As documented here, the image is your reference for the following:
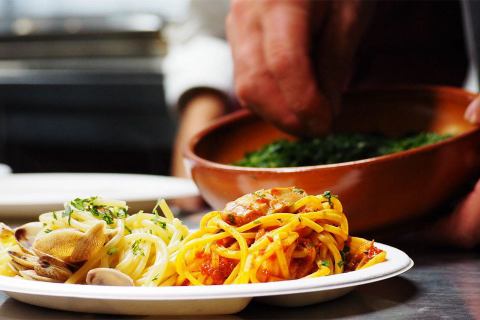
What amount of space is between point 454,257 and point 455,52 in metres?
1.39

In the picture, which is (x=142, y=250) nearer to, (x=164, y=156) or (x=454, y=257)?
(x=454, y=257)

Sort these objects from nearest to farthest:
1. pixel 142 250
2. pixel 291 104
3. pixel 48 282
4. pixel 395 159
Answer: pixel 48 282 → pixel 142 250 → pixel 395 159 → pixel 291 104

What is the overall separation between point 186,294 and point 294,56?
0.80 meters

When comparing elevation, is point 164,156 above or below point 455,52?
below

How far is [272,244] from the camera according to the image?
35.8 inches

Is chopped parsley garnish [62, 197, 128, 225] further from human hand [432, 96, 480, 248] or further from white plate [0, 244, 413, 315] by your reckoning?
human hand [432, 96, 480, 248]

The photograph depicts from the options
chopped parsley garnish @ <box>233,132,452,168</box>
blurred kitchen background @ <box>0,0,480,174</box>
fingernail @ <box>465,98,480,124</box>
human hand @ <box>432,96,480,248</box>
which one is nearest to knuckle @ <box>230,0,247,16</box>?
chopped parsley garnish @ <box>233,132,452,168</box>

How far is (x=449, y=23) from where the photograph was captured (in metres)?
2.46

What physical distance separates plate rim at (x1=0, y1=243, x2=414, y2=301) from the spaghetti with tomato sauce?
0.07 m

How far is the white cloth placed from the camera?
2824mm

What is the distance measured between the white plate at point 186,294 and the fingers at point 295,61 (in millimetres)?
650

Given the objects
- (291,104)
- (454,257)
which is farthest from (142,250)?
(291,104)

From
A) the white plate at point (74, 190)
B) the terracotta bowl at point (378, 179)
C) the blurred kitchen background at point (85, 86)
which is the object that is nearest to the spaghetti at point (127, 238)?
the terracotta bowl at point (378, 179)

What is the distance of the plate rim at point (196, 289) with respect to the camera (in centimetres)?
80
